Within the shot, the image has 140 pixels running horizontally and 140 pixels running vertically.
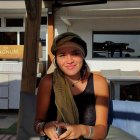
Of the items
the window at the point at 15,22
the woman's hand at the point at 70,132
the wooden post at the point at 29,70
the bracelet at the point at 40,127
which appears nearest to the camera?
the woman's hand at the point at 70,132

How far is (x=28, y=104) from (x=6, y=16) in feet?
27.1

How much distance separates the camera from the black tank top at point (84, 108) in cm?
251

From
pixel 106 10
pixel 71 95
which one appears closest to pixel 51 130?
pixel 71 95

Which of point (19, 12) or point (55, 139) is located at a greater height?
point (19, 12)

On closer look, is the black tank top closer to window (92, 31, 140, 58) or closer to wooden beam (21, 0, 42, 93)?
wooden beam (21, 0, 42, 93)

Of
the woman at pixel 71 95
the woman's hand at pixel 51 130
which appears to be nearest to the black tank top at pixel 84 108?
the woman at pixel 71 95

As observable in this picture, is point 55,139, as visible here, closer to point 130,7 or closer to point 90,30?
point 130,7

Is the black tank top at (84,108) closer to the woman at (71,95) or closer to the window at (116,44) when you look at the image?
the woman at (71,95)

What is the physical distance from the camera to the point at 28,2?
408 cm

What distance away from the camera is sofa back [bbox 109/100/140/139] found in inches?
157

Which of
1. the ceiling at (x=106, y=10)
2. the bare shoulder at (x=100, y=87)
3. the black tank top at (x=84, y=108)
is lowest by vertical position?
the black tank top at (x=84, y=108)

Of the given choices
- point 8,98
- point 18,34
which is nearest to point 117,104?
point 8,98

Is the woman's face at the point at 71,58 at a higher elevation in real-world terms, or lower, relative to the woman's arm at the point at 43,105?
higher

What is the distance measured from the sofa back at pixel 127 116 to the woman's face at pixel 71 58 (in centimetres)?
154
